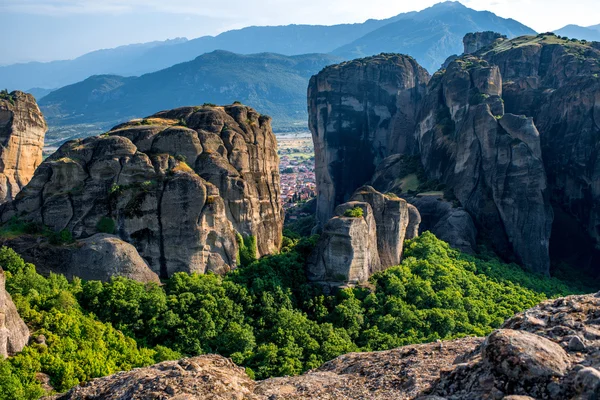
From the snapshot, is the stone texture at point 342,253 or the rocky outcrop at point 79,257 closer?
the rocky outcrop at point 79,257

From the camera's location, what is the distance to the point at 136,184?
31.5 meters

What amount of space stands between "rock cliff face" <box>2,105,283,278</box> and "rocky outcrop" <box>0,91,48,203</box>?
563 inches

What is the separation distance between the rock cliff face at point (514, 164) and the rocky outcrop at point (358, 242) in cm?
1185

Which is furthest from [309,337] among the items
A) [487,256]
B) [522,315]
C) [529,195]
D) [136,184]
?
[529,195]

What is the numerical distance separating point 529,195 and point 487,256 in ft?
23.7

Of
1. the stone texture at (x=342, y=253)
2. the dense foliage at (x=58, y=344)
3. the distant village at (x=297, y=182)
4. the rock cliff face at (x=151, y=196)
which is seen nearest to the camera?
the dense foliage at (x=58, y=344)

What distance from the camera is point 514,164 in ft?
165

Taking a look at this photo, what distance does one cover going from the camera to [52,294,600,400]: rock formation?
10914 mm

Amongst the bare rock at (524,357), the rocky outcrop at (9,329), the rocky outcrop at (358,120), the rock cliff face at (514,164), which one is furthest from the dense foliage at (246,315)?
the rocky outcrop at (358,120)

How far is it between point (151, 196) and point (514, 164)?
34537mm

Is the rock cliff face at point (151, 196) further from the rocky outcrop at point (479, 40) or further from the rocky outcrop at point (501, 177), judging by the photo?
the rocky outcrop at point (479, 40)

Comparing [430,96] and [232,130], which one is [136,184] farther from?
[430,96]

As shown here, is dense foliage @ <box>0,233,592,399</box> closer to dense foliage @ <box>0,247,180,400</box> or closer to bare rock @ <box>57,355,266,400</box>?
dense foliage @ <box>0,247,180,400</box>

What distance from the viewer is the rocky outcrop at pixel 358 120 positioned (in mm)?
78062
